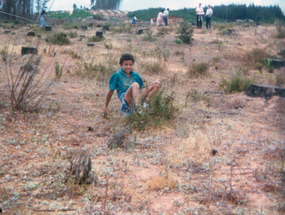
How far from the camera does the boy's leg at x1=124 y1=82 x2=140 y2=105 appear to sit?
4.12 meters

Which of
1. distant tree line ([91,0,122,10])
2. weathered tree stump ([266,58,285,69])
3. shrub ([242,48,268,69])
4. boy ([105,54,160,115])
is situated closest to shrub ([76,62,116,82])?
boy ([105,54,160,115])

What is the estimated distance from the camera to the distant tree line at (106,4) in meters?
63.1

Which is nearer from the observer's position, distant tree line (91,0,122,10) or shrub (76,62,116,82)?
shrub (76,62,116,82)

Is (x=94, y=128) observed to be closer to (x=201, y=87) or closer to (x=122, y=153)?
(x=122, y=153)

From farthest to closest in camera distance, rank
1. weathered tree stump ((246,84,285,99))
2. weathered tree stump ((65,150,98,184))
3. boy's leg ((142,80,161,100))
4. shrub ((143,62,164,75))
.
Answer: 1. shrub ((143,62,164,75))
2. weathered tree stump ((246,84,285,99))
3. boy's leg ((142,80,161,100))
4. weathered tree stump ((65,150,98,184))

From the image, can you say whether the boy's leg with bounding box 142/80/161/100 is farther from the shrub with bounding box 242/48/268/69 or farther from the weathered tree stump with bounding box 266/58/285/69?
the weathered tree stump with bounding box 266/58/285/69

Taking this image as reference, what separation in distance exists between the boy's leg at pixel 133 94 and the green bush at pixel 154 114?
138 millimetres

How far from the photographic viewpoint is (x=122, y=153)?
338cm

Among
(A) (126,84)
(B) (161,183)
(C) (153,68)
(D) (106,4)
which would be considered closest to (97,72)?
(C) (153,68)

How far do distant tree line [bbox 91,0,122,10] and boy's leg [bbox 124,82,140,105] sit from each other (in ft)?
204

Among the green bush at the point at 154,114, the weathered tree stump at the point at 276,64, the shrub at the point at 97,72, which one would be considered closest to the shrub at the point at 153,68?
the shrub at the point at 97,72

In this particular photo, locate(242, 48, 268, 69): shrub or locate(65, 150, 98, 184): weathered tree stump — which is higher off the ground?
locate(242, 48, 268, 69): shrub

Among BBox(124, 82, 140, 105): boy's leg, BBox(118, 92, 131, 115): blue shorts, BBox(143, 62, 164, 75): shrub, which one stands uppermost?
BBox(143, 62, 164, 75): shrub

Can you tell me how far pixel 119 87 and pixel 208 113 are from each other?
5.61 ft
